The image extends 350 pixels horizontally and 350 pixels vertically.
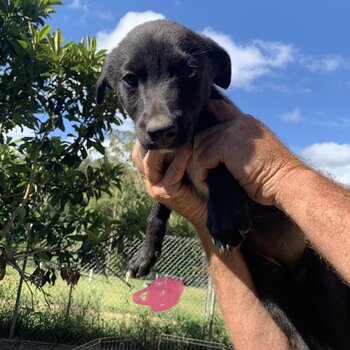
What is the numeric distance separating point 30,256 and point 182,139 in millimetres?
2947

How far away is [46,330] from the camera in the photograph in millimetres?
7008

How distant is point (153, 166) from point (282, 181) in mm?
707

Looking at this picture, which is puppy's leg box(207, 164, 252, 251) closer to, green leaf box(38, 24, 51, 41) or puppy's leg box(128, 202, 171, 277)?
puppy's leg box(128, 202, 171, 277)

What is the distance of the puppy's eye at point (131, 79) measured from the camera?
223 cm

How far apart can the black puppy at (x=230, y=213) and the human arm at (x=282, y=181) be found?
14 centimetres

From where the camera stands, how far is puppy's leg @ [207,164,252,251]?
6.00 ft

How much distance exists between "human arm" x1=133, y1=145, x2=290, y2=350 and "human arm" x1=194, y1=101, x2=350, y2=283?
0.18 meters

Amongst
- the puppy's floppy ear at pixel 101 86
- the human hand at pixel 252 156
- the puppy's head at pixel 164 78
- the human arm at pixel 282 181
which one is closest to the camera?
the human arm at pixel 282 181

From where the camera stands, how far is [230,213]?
185 cm

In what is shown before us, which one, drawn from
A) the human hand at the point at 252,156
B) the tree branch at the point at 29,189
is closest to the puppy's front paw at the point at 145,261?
the human hand at the point at 252,156

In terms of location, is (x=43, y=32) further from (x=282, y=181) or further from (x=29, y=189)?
(x=282, y=181)

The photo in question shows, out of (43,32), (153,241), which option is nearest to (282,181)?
(153,241)

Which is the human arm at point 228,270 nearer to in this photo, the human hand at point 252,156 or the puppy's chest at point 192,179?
the puppy's chest at point 192,179

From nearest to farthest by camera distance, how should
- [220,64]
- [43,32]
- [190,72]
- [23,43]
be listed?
[190,72]
[220,64]
[23,43]
[43,32]
